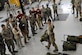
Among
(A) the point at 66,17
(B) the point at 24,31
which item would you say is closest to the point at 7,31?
(B) the point at 24,31

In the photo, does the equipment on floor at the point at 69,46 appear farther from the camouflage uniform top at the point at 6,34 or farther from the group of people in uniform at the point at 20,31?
the camouflage uniform top at the point at 6,34

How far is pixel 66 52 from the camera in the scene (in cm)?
835

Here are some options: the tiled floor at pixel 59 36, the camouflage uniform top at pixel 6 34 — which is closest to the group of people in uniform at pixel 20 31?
the camouflage uniform top at pixel 6 34

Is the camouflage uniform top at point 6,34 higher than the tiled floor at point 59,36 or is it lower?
higher

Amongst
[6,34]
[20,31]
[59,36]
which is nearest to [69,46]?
[59,36]

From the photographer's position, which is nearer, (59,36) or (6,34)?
(6,34)

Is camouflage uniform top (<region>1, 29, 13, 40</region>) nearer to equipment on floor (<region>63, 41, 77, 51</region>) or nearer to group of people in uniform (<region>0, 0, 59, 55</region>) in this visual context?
group of people in uniform (<region>0, 0, 59, 55</region>)

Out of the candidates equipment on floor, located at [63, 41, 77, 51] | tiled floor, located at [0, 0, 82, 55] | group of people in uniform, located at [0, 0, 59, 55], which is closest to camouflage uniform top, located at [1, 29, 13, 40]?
group of people in uniform, located at [0, 0, 59, 55]

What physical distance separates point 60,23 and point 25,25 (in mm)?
3425

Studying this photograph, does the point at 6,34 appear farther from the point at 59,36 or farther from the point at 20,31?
the point at 59,36

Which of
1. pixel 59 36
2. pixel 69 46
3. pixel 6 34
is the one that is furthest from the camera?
pixel 59 36

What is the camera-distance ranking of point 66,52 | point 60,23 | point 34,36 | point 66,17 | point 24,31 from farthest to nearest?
1. point 66,17
2. point 60,23
3. point 34,36
4. point 24,31
5. point 66,52

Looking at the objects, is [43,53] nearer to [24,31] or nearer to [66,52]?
[66,52]

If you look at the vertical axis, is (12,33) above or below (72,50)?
above
